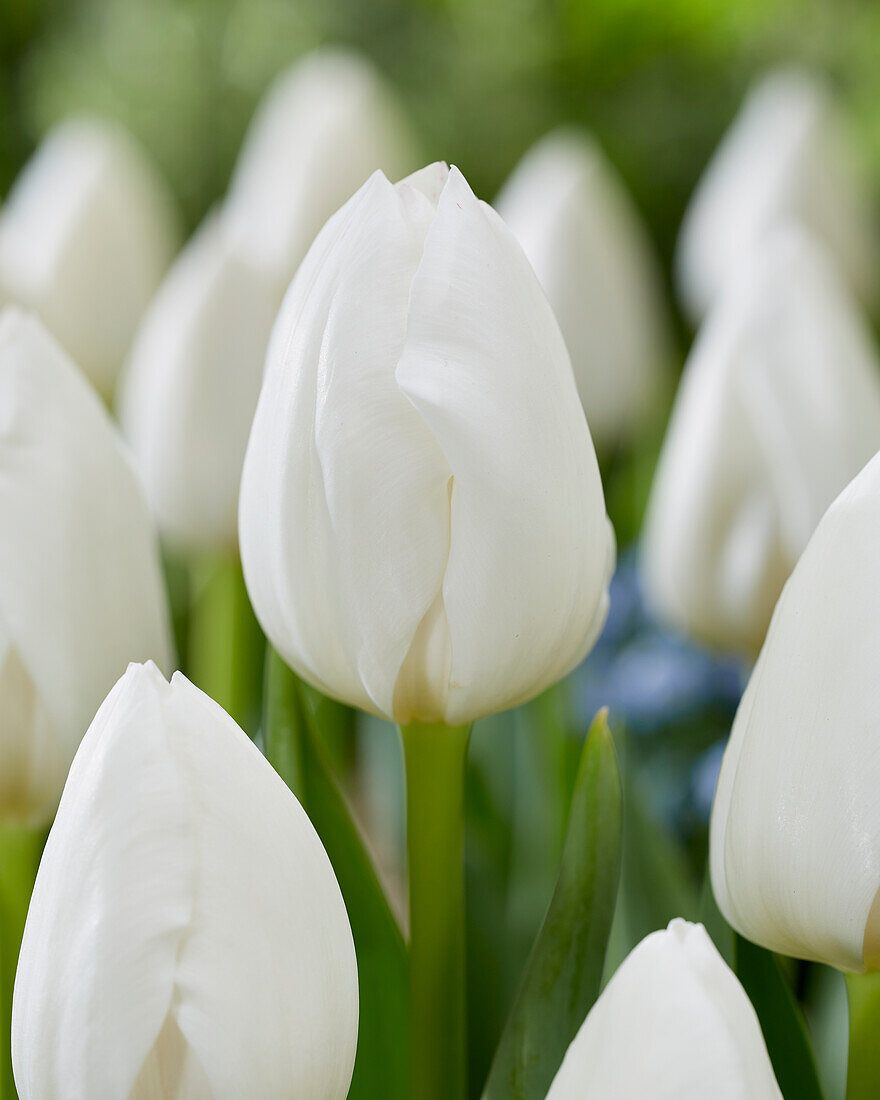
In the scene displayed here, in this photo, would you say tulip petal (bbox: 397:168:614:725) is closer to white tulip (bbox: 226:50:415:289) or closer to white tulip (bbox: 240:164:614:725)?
white tulip (bbox: 240:164:614:725)

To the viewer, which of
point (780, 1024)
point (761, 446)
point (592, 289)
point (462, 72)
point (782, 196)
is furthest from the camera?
point (462, 72)

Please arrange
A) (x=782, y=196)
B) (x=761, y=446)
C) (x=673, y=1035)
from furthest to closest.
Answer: (x=782, y=196), (x=761, y=446), (x=673, y=1035)

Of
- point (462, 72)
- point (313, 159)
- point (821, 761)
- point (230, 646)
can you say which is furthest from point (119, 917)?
A: point (462, 72)

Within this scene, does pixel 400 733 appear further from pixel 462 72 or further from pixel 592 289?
pixel 462 72

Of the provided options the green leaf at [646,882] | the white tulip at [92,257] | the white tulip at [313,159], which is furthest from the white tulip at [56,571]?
the white tulip at [313,159]

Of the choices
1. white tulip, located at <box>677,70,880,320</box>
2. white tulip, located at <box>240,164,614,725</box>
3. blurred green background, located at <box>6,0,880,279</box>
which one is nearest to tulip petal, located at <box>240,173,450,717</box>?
white tulip, located at <box>240,164,614,725</box>

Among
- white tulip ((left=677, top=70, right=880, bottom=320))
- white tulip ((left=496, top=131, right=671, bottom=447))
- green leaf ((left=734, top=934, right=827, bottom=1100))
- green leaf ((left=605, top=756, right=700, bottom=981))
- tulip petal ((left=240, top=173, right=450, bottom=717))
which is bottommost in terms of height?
green leaf ((left=734, top=934, right=827, bottom=1100))
